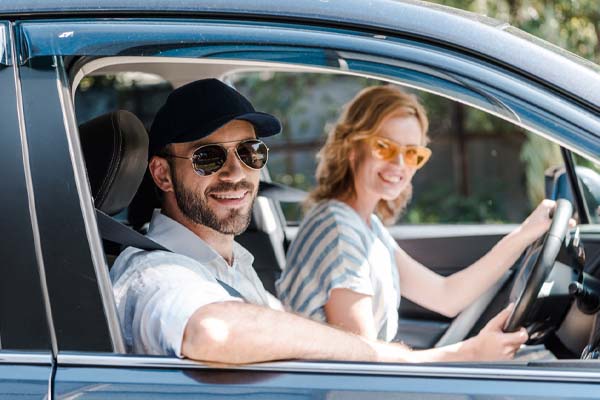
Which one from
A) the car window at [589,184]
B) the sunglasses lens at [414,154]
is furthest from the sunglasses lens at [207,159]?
the car window at [589,184]

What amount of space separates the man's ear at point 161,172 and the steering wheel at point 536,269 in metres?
0.87

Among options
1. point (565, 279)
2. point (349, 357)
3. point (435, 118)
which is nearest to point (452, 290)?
point (565, 279)

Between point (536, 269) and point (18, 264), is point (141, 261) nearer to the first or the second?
point (18, 264)

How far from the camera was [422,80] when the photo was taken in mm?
1600

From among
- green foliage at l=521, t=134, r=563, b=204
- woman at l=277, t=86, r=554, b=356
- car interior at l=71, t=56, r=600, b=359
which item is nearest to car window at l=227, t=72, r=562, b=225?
green foliage at l=521, t=134, r=563, b=204

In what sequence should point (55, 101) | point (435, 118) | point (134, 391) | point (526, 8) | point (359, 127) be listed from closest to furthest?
point (134, 391)
point (55, 101)
point (359, 127)
point (526, 8)
point (435, 118)

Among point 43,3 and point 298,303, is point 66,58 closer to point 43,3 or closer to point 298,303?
point 43,3

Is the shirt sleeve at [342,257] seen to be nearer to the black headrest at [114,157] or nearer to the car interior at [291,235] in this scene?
the car interior at [291,235]

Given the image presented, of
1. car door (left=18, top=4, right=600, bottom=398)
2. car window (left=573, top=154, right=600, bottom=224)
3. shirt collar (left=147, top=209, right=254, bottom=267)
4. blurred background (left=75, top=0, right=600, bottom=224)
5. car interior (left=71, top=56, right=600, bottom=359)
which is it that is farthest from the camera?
blurred background (left=75, top=0, right=600, bottom=224)

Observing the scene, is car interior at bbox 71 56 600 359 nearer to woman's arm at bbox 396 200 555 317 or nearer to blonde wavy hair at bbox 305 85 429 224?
woman's arm at bbox 396 200 555 317

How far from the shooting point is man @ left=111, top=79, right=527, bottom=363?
1.63m

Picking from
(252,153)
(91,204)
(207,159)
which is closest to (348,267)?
(252,153)

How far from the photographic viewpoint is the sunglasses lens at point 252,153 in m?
2.17

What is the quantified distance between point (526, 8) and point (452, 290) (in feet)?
15.2
